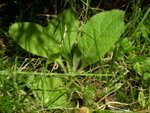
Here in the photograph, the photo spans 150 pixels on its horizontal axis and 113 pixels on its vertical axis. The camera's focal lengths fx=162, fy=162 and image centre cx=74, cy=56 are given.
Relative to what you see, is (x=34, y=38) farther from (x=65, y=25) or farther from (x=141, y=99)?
(x=141, y=99)

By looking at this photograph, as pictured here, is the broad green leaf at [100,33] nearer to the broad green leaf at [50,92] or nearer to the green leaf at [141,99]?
the broad green leaf at [50,92]

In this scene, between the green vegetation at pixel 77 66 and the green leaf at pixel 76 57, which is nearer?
the green vegetation at pixel 77 66

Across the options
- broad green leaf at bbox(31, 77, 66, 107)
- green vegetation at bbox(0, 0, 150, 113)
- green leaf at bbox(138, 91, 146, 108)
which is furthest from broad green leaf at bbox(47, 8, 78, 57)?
green leaf at bbox(138, 91, 146, 108)

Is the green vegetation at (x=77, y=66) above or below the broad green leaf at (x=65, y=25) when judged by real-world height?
below

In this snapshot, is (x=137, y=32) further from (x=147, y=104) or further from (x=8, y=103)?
(x=8, y=103)

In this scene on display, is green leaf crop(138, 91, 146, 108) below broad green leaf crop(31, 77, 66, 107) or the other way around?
below

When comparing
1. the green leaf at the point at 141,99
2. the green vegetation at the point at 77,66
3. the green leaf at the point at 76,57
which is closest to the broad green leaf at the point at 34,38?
the green vegetation at the point at 77,66

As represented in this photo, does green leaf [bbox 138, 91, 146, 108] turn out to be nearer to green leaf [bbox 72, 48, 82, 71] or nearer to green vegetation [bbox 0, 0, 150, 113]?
green vegetation [bbox 0, 0, 150, 113]

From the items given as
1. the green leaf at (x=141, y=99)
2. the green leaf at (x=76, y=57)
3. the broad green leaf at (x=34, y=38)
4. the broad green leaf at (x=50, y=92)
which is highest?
the broad green leaf at (x=34, y=38)

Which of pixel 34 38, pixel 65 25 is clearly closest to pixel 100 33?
pixel 65 25
